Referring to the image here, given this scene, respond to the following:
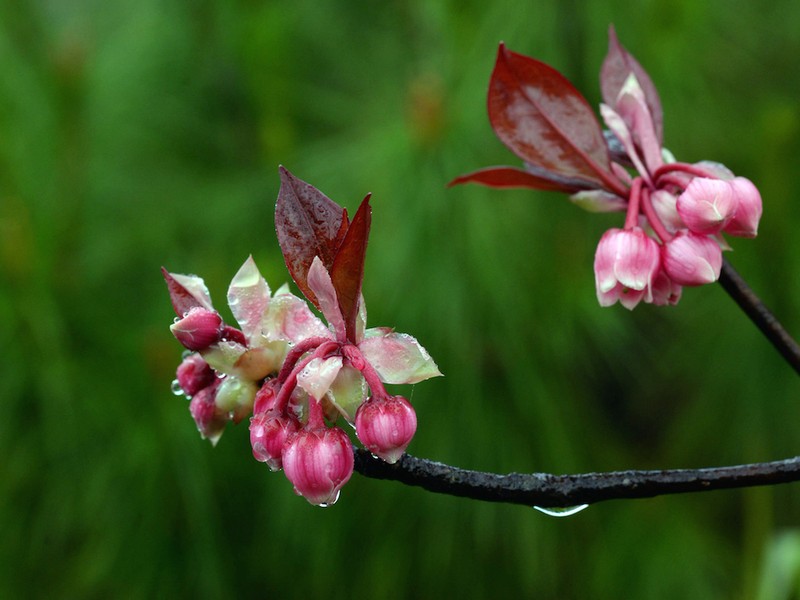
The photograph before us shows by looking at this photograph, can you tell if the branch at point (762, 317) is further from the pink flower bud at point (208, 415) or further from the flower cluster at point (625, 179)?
the pink flower bud at point (208, 415)

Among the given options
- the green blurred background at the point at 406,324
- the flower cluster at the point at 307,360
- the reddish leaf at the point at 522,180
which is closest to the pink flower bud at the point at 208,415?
the flower cluster at the point at 307,360

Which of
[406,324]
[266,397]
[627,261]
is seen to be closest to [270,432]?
[266,397]

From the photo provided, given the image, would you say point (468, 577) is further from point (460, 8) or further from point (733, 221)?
point (733, 221)

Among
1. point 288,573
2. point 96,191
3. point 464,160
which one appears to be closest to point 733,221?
point 464,160

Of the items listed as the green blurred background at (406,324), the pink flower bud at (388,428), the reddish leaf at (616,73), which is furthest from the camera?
the green blurred background at (406,324)

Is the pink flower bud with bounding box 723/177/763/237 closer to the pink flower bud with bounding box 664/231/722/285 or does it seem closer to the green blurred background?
the pink flower bud with bounding box 664/231/722/285

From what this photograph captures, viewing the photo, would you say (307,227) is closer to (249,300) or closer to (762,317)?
(249,300)
